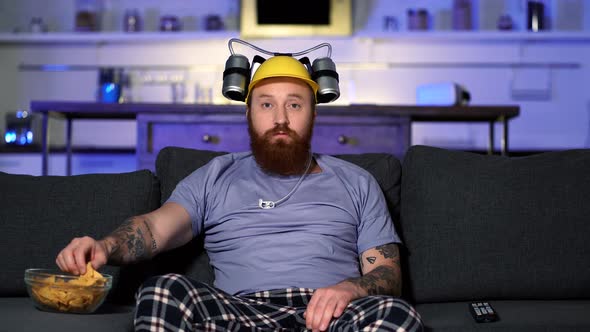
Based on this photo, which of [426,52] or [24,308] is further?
[426,52]

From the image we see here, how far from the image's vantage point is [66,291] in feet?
5.58

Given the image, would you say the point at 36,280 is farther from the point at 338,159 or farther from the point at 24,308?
the point at 338,159

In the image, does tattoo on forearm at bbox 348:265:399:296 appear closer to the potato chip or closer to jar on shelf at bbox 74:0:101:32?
the potato chip

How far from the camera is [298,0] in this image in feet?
18.4

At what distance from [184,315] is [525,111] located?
456 cm

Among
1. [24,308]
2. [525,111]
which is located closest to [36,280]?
[24,308]

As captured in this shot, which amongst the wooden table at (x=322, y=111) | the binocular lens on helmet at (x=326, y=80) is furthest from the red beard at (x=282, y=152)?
the wooden table at (x=322, y=111)

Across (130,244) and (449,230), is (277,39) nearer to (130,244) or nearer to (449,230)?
(449,230)

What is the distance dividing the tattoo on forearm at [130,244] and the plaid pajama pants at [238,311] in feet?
0.60

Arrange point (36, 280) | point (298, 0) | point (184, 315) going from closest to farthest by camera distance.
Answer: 1. point (184, 315)
2. point (36, 280)
3. point (298, 0)

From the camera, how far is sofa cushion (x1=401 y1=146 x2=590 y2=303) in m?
2.12

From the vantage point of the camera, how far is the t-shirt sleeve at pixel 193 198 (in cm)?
205

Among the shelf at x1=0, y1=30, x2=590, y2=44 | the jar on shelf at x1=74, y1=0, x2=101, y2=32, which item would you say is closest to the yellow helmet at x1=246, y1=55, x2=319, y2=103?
the shelf at x1=0, y1=30, x2=590, y2=44

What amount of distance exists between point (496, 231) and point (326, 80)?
64 cm
